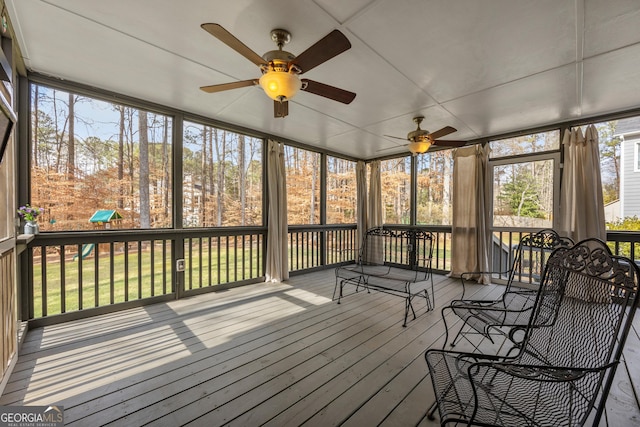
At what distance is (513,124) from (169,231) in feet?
→ 16.7

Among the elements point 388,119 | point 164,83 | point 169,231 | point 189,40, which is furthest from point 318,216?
point 189,40

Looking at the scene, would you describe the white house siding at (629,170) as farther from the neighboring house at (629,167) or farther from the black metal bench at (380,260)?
the black metal bench at (380,260)

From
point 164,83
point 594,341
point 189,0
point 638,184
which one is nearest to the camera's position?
point 594,341

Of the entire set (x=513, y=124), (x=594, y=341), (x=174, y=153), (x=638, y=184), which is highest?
(x=513, y=124)

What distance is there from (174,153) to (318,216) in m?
2.85

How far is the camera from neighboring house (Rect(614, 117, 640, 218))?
10.8 ft

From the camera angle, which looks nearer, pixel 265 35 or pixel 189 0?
pixel 189 0

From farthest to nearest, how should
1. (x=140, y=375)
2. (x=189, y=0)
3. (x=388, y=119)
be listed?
(x=388, y=119) → (x=140, y=375) → (x=189, y=0)

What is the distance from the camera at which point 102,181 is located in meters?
3.07

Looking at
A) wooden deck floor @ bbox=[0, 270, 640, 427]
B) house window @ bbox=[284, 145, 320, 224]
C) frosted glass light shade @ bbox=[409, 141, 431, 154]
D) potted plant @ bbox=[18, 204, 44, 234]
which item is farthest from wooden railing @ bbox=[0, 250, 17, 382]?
house window @ bbox=[284, 145, 320, 224]

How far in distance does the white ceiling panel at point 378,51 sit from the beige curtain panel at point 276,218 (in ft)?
3.20

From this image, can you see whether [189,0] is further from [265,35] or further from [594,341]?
[594,341]

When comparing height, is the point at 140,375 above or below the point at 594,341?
below

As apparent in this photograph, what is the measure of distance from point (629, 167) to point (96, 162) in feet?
22.3
